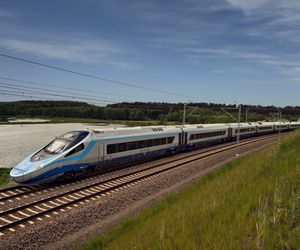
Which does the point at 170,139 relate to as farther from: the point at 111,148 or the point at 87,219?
the point at 87,219

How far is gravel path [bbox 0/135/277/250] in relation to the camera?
34.7 ft

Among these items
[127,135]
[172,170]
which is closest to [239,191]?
[172,170]

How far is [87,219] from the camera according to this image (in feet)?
41.8

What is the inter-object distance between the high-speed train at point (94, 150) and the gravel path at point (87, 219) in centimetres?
411

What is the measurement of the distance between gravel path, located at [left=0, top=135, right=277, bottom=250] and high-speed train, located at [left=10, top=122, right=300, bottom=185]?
13.5 feet

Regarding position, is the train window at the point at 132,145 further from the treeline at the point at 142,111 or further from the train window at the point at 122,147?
the treeline at the point at 142,111

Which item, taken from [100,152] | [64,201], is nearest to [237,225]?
[64,201]

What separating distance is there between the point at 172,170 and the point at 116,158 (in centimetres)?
461

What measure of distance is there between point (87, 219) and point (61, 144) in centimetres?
738

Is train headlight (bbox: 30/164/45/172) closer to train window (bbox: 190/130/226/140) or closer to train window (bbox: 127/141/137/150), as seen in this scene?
train window (bbox: 127/141/137/150)

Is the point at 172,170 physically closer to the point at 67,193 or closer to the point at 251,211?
the point at 67,193

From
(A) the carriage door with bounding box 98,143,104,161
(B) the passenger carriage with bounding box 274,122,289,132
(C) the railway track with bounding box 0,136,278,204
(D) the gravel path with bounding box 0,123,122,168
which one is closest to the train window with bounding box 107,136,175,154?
(A) the carriage door with bounding box 98,143,104,161

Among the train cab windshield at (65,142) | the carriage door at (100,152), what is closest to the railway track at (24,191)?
the train cab windshield at (65,142)

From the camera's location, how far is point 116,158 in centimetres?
2242
